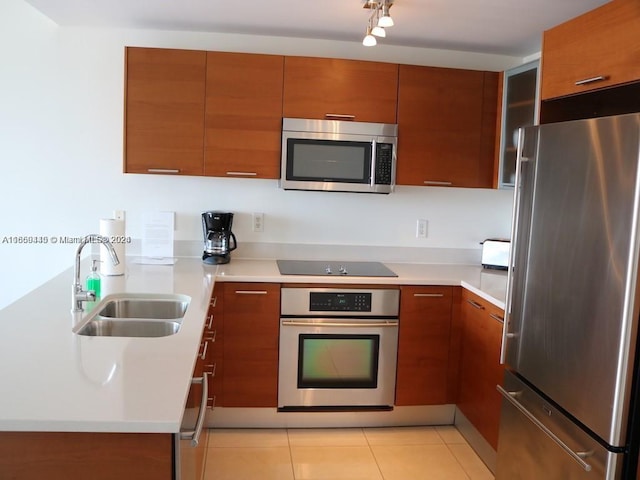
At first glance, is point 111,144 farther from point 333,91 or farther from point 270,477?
point 270,477

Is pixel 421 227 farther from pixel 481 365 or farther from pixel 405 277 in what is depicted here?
pixel 481 365

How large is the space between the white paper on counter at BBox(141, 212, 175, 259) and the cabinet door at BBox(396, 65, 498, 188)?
1.40m

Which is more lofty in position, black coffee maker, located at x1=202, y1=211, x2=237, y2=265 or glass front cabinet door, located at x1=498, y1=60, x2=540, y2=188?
glass front cabinet door, located at x1=498, y1=60, x2=540, y2=188

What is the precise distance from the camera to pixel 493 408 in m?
2.68

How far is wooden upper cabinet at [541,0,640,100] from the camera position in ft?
5.77

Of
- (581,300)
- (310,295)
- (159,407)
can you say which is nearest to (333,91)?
(310,295)

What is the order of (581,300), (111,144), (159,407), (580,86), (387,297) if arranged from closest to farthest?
(159,407)
(581,300)
(580,86)
(387,297)
(111,144)

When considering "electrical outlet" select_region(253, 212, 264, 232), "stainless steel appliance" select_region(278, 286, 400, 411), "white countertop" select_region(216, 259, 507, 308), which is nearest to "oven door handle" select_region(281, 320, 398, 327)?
"stainless steel appliance" select_region(278, 286, 400, 411)

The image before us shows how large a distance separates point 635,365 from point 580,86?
1004mm

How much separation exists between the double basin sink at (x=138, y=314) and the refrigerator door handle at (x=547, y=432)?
4.48 feet

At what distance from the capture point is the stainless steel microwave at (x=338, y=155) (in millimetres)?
3111

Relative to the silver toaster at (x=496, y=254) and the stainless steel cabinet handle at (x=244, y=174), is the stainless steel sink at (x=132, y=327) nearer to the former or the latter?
the stainless steel cabinet handle at (x=244, y=174)

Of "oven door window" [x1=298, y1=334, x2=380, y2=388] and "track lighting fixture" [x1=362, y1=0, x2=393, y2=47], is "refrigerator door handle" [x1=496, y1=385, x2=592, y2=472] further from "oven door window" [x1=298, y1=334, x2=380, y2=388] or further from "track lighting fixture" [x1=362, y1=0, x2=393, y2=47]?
"track lighting fixture" [x1=362, y1=0, x2=393, y2=47]

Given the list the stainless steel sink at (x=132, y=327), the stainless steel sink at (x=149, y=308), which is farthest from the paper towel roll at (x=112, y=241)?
the stainless steel sink at (x=132, y=327)
